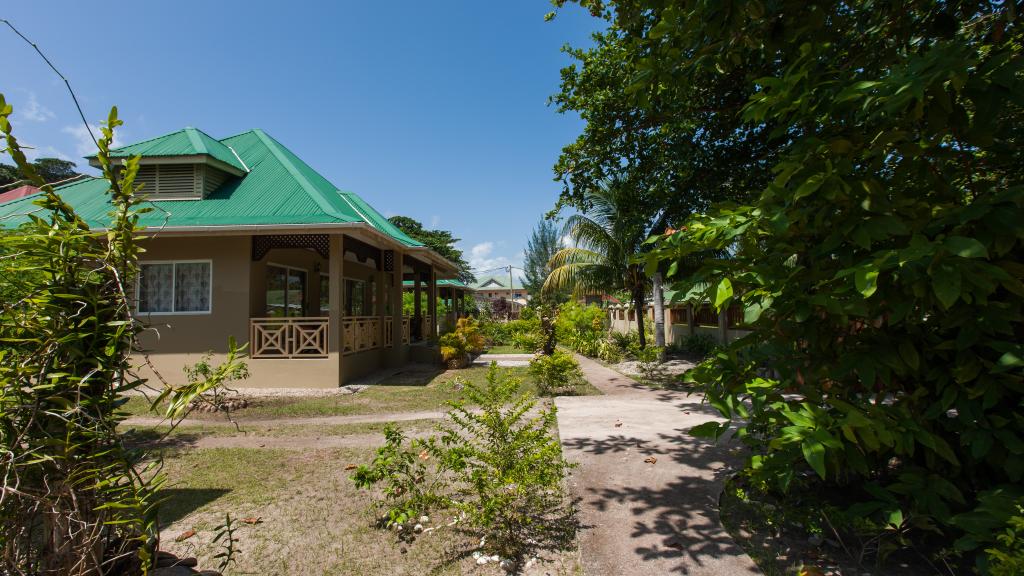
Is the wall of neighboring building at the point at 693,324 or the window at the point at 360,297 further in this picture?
the window at the point at 360,297

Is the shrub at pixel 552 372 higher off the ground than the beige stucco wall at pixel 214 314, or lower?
lower

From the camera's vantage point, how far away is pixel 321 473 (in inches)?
192

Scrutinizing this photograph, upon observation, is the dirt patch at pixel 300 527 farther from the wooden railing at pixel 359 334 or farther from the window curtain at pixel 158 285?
the window curtain at pixel 158 285

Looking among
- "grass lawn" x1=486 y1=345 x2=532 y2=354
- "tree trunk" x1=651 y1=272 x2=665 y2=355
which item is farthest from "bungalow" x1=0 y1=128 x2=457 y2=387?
"tree trunk" x1=651 y1=272 x2=665 y2=355

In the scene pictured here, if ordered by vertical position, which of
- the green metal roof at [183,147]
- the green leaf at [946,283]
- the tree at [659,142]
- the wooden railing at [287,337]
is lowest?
the wooden railing at [287,337]

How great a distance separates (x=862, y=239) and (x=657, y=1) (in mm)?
2298

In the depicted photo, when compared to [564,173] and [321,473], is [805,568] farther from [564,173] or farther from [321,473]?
[564,173]

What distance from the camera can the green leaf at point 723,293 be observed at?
2.27 meters

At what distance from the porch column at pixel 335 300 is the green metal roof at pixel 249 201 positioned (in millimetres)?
638

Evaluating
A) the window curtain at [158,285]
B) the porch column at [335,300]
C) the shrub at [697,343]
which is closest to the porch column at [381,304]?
the porch column at [335,300]

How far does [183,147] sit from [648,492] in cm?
1271

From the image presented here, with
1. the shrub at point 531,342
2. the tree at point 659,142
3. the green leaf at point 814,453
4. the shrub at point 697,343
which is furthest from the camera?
the shrub at point 531,342

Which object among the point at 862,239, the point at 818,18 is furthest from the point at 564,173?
the point at 862,239

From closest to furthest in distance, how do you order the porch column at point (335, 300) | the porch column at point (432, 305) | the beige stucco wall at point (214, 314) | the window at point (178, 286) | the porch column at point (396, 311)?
1. the porch column at point (335, 300)
2. the beige stucco wall at point (214, 314)
3. the window at point (178, 286)
4. the porch column at point (396, 311)
5. the porch column at point (432, 305)
